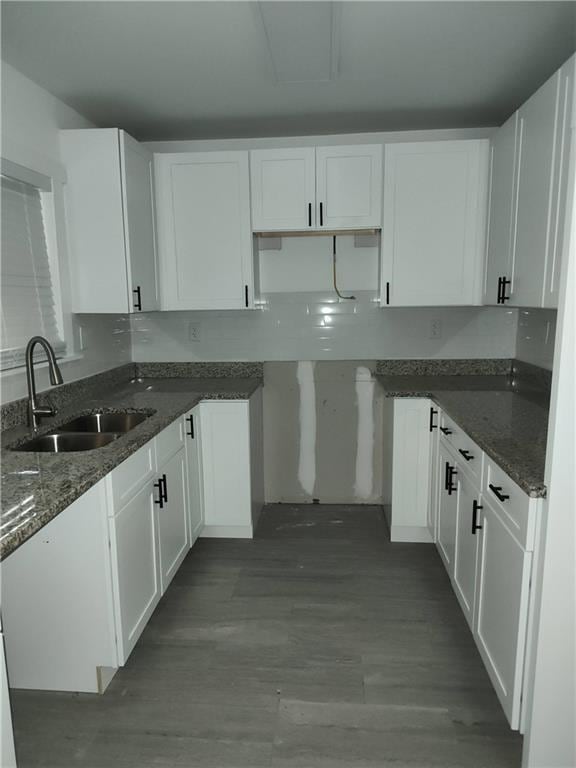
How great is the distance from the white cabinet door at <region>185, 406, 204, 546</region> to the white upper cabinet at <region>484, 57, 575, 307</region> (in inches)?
68.4

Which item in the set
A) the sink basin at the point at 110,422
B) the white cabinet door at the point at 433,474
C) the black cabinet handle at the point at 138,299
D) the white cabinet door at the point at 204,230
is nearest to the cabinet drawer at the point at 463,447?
the white cabinet door at the point at 433,474

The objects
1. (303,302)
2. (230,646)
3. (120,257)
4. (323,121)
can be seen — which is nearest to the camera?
(230,646)

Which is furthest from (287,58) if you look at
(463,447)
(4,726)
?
(4,726)

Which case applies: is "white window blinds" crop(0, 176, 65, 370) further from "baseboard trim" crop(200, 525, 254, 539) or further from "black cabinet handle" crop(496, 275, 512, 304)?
"black cabinet handle" crop(496, 275, 512, 304)

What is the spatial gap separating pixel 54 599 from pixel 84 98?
7.79 ft

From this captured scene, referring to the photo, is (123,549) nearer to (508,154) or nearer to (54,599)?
(54,599)

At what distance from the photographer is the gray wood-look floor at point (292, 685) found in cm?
170

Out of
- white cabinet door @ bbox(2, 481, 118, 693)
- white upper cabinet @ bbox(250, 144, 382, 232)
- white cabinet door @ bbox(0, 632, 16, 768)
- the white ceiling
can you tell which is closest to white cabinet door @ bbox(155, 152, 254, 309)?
white upper cabinet @ bbox(250, 144, 382, 232)

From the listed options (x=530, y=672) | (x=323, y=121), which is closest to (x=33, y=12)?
(x=323, y=121)

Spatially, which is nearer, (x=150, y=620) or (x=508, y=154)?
(x=150, y=620)

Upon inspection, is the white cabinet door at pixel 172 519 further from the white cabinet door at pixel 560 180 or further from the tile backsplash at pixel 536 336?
the tile backsplash at pixel 536 336

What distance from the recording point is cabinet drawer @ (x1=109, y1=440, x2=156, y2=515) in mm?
1845

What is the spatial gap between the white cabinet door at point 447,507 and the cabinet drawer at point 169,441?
1312 millimetres

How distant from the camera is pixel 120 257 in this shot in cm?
278
